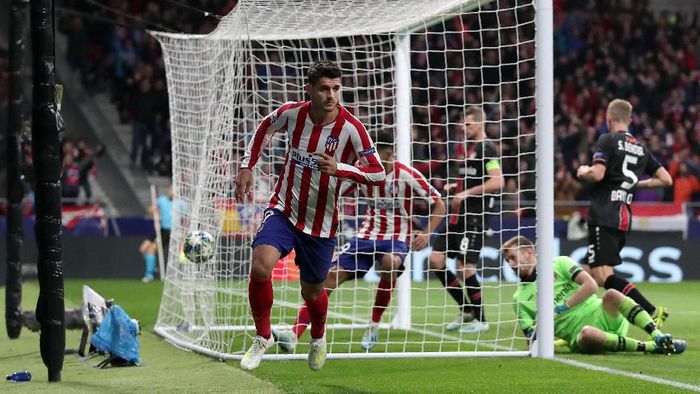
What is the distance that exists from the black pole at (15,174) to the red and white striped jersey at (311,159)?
153 inches

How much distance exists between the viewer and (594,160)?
9.50m

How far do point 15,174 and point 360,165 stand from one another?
4.44 metres

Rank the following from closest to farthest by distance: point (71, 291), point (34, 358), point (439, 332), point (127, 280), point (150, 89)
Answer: point (34, 358)
point (439, 332)
point (71, 291)
point (127, 280)
point (150, 89)

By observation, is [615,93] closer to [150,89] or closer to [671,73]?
[671,73]

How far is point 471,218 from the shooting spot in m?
11.3

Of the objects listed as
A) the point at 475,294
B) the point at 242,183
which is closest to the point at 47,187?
the point at 242,183

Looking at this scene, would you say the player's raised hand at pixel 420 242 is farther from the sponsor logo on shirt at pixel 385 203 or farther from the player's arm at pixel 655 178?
the player's arm at pixel 655 178

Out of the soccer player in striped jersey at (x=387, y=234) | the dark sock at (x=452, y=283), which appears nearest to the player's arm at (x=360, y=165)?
the soccer player in striped jersey at (x=387, y=234)

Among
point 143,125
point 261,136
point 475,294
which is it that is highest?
point 143,125

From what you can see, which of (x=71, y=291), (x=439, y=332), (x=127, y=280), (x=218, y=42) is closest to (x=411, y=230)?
(x=439, y=332)

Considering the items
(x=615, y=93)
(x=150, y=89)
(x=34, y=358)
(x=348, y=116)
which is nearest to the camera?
(x=348, y=116)

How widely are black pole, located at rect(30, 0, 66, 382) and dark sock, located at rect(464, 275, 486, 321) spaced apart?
176 inches

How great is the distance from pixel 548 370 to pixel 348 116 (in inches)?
85.9

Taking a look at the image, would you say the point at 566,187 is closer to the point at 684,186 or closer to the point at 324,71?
the point at 684,186
